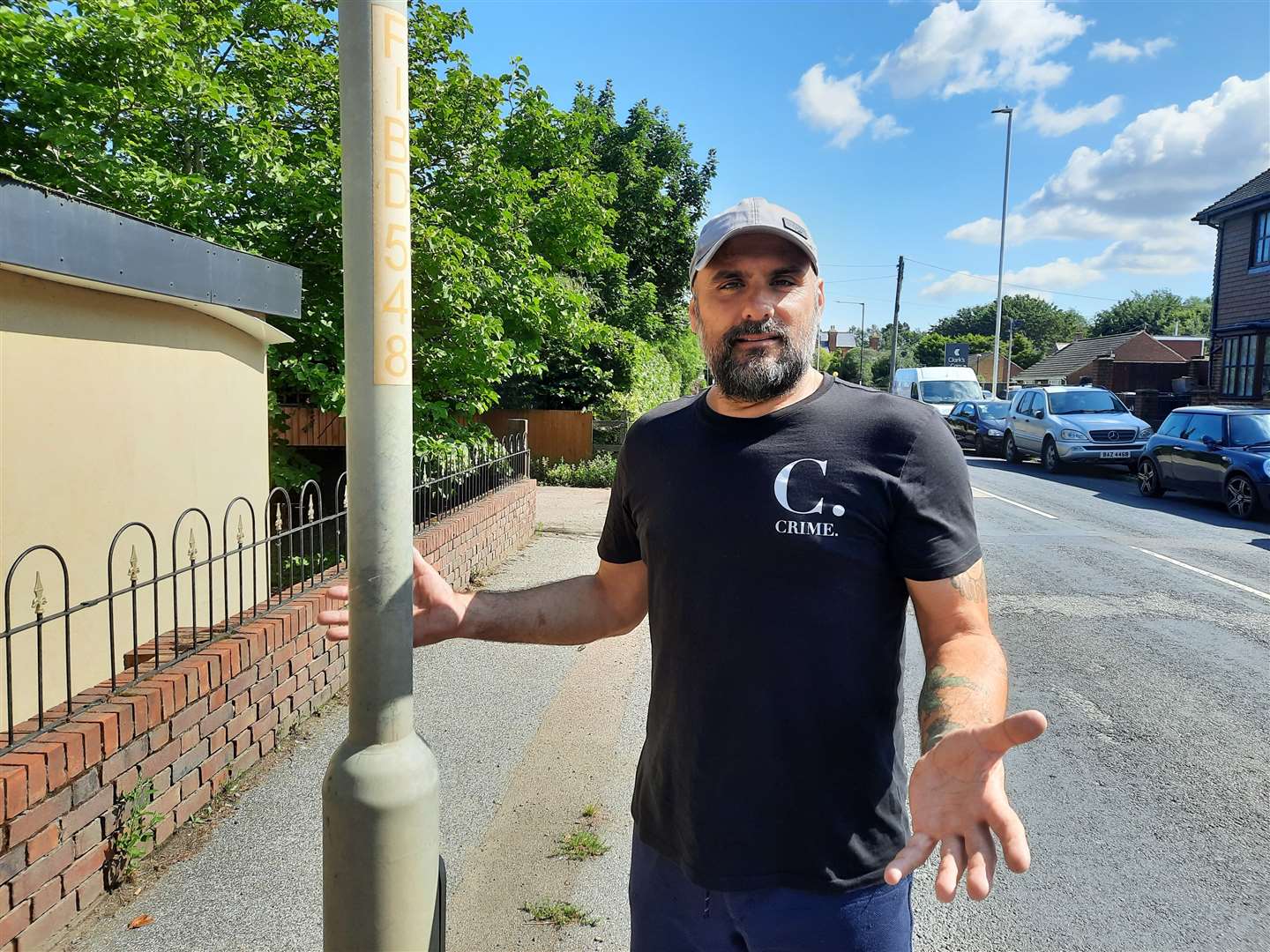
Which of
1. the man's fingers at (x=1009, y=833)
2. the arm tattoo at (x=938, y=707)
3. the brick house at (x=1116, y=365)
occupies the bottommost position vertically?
the man's fingers at (x=1009, y=833)

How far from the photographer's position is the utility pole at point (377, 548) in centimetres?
186

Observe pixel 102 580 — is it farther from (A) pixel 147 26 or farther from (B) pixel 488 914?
(A) pixel 147 26

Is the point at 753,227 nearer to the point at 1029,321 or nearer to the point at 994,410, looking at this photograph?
the point at 994,410

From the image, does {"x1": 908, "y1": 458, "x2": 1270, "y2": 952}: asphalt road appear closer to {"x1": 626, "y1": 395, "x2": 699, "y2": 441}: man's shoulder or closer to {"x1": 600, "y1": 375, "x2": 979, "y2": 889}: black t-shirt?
{"x1": 600, "y1": 375, "x2": 979, "y2": 889}: black t-shirt

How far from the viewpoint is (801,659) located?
1.82m

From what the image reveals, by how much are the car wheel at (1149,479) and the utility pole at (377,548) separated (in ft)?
54.3

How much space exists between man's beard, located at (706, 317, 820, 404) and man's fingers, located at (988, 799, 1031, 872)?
91 centimetres

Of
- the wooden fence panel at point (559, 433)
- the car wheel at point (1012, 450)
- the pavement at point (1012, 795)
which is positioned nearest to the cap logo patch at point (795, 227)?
the pavement at point (1012, 795)

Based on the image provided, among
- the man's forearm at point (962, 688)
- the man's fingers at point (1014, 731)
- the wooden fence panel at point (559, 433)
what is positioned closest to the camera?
the man's fingers at point (1014, 731)

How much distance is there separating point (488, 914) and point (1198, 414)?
15.4m

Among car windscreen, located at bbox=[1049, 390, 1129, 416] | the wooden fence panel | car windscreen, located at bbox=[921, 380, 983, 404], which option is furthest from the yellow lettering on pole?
car windscreen, located at bbox=[921, 380, 983, 404]

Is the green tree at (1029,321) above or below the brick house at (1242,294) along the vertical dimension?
above

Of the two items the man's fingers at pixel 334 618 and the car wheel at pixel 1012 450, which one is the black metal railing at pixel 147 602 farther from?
the car wheel at pixel 1012 450

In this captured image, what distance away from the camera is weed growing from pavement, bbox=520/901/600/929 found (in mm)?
3244
